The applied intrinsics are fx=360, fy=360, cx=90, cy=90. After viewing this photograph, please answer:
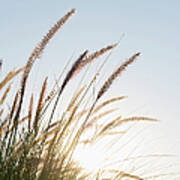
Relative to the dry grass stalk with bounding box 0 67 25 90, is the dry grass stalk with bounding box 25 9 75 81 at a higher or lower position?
higher

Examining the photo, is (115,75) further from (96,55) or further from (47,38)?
(47,38)

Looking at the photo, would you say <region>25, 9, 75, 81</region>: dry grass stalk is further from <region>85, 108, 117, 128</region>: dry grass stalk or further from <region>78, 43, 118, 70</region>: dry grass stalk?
<region>85, 108, 117, 128</region>: dry grass stalk

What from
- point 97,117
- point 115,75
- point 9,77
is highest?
point 115,75

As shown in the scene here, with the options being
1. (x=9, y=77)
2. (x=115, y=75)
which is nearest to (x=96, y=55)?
(x=115, y=75)

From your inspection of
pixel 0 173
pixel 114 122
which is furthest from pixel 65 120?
pixel 0 173

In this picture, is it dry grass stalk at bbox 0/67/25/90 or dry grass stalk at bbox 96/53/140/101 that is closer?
dry grass stalk at bbox 96/53/140/101

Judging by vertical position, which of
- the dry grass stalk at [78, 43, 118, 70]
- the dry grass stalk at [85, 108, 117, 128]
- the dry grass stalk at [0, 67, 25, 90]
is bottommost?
the dry grass stalk at [0, 67, 25, 90]

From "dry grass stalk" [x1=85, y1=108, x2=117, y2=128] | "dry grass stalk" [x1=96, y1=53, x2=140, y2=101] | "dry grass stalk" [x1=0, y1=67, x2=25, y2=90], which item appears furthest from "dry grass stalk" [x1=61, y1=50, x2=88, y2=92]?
"dry grass stalk" [x1=0, y1=67, x2=25, y2=90]

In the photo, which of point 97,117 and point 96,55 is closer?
point 96,55

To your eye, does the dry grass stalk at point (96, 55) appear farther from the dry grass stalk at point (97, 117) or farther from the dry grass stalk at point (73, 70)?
the dry grass stalk at point (97, 117)

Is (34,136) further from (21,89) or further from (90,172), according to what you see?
(90,172)

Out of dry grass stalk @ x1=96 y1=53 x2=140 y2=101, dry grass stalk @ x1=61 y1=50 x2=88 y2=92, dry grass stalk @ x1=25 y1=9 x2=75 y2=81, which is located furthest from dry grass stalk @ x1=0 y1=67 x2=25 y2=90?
dry grass stalk @ x1=96 y1=53 x2=140 y2=101

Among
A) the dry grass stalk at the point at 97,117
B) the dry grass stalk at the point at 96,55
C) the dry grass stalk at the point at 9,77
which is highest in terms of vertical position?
the dry grass stalk at the point at 96,55

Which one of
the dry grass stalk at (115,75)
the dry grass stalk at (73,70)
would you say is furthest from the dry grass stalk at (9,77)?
the dry grass stalk at (115,75)
